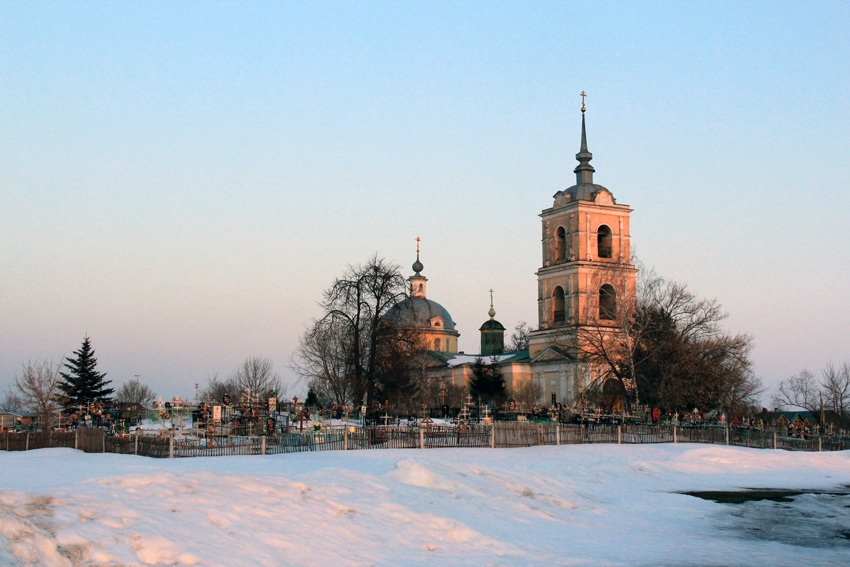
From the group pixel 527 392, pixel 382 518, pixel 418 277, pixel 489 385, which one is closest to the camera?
pixel 382 518

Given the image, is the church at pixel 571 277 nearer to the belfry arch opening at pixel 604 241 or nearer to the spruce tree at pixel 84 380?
the belfry arch opening at pixel 604 241

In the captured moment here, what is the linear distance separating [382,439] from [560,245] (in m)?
52.2

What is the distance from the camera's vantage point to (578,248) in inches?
3206

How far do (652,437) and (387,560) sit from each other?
1213 inches

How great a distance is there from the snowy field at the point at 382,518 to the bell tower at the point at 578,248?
5245 cm

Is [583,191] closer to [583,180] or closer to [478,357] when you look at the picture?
→ [583,180]

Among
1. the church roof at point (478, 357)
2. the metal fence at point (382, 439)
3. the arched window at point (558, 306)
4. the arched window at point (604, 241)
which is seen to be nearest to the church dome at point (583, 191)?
the arched window at point (604, 241)

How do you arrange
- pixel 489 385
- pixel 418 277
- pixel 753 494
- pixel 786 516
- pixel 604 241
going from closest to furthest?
pixel 786 516
pixel 753 494
pixel 604 241
pixel 489 385
pixel 418 277

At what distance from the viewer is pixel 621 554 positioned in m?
17.0

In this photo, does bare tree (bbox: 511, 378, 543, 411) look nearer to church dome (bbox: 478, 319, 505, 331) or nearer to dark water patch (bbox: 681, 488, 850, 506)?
church dome (bbox: 478, 319, 505, 331)

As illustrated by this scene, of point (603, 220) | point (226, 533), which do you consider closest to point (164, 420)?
point (226, 533)

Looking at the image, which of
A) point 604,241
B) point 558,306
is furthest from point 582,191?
point 558,306

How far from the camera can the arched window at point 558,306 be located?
84750mm

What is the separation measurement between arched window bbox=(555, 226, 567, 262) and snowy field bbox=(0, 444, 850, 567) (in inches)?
2215
